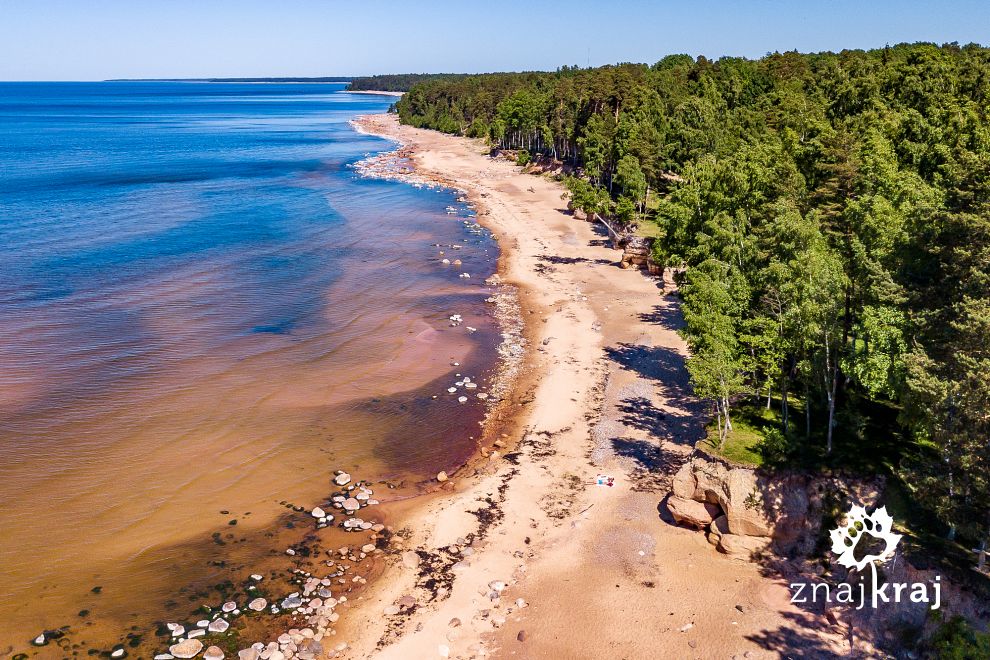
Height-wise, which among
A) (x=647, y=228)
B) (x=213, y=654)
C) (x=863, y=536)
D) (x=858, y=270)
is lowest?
(x=213, y=654)

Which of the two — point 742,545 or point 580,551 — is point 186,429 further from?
point 742,545

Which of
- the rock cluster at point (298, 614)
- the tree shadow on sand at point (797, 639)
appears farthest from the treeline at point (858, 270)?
the rock cluster at point (298, 614)

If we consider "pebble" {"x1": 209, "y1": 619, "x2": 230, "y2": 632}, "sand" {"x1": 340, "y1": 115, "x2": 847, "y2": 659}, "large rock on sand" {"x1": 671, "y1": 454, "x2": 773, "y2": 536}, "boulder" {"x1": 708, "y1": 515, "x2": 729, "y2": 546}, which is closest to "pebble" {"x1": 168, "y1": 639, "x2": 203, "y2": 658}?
"pebble" {"x1": 209, "y1": 619, "x2": 230, "y2": 632}

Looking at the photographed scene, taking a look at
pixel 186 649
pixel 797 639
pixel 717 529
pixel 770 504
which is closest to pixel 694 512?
pixel 717 529

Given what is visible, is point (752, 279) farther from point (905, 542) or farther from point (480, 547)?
point (480, 547)

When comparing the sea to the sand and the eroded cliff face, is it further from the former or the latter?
the eroded cliff face
